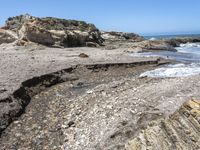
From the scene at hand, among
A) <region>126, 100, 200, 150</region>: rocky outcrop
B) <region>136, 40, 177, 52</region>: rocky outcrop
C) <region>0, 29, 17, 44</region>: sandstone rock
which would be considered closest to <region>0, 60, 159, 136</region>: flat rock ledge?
<region>126, 100, 200, 150</region>: rocky outcrop

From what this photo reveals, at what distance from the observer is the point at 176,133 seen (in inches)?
366

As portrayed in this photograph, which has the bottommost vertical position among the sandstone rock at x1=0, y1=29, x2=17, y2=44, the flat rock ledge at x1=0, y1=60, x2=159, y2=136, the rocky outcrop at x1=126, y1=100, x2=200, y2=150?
the sandstone rock at x1=0, y1=29, x2=17, y2=44

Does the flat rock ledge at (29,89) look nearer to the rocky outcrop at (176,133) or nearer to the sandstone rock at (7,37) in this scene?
the rocky outcrop at (176,133)

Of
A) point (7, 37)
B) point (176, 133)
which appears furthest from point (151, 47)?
point (176, 133)

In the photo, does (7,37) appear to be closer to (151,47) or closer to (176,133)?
(151,47)

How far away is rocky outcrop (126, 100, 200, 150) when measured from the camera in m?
8.98

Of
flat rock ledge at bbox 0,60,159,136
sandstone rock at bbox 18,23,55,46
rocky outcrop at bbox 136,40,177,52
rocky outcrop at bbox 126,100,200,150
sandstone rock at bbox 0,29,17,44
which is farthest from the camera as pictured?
sandstone rock at bbox 0,29,17,44

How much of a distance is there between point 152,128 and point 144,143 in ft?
1.75

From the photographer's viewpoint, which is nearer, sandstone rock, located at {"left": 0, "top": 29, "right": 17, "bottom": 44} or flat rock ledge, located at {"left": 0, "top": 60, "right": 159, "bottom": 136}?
flat rock ledge, located at {"left": 0, "top": 60, "right": 159, "bottom": 136}

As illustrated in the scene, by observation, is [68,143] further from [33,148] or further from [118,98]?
[118,98]

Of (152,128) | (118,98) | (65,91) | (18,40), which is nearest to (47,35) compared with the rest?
(18,40)

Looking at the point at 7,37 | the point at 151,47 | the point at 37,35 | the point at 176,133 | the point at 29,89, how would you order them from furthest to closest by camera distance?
the point at 7,37, the point at 151,47, the point at 37,35, the point at 29,89, the point at 176,133

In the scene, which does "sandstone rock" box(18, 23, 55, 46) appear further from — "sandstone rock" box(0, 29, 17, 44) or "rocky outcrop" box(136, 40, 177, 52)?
"rocky outcrop" box(136, 40, 177, 52)

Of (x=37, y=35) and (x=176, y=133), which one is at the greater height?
(x=176, y=133)
